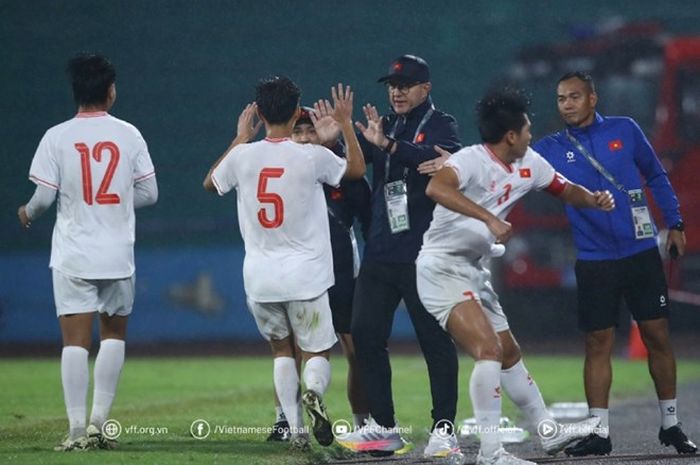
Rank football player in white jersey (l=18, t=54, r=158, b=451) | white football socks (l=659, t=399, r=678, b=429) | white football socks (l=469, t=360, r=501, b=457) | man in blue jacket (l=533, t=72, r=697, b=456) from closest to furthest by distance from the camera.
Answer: white football socks (l=469, t=360, r=501, b=457), football player in white jersey (l=18, t=54, r=158, b=451), white football socks (l=659, t=399, r=678, b=429), man in blue jacket (l=533, t=72, r=697, b=456)

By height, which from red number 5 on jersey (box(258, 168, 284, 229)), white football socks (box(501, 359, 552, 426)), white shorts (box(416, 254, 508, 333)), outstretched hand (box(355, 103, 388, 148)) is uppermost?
outstretched hand (box(355, 103, 388, 148))

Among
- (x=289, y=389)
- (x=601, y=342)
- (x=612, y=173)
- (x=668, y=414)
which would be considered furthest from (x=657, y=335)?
(x=289, y=389)

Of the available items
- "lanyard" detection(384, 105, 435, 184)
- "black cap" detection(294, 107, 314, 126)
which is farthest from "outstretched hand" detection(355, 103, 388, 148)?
"black cap" detection(294, 107, 314, 126)

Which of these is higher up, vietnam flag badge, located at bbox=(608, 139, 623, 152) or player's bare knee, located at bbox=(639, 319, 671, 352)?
vietnam flag badge, located at bbox=(608, 139, 623, 152)

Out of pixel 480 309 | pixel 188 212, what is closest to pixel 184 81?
pixel 188 212

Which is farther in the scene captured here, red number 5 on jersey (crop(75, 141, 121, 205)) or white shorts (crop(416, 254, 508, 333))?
red number 5 on jersey (crop(75, 141, 121, 205))

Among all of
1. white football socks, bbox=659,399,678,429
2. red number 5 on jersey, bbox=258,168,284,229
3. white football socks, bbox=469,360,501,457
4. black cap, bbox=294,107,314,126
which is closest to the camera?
white football socks, bbox=469,360,501,457

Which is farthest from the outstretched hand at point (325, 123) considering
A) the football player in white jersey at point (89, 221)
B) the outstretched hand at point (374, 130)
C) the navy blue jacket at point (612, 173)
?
the navy blue jacket at point (612, 173)

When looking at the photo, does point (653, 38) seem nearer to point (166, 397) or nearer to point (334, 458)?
point (166, 397)

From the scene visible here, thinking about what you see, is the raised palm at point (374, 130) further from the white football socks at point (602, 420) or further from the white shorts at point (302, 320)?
the white football socks at point (602, 420)

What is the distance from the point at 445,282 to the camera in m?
7.11

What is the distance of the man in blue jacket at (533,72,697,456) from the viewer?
8.29 metres

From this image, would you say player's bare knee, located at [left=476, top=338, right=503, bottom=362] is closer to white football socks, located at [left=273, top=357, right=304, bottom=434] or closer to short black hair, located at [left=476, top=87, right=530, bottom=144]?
short black hair, located at [left=476, top=87, right=530, bottom=144]

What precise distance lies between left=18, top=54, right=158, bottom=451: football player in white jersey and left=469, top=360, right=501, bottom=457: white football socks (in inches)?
81.0
